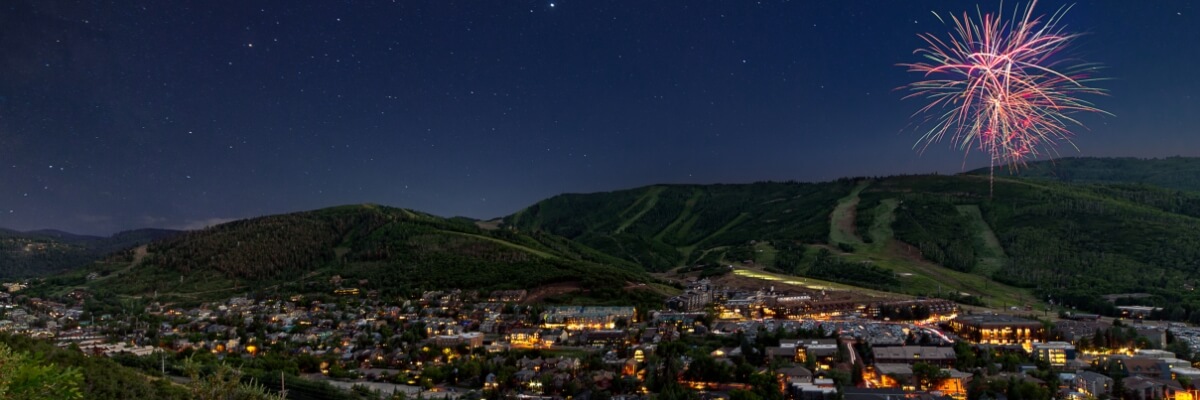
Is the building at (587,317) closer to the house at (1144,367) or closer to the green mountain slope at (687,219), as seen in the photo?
the house at (1144,367)

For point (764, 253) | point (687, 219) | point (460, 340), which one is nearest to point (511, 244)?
point (764, 253)

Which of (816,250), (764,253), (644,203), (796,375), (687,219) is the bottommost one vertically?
(796,375)

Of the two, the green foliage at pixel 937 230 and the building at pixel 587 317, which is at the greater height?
the green foliage at pixel 937 230

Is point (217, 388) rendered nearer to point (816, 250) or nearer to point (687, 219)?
point (816, 250)

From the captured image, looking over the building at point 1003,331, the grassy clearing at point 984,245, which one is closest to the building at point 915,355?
the building at point 1003,331

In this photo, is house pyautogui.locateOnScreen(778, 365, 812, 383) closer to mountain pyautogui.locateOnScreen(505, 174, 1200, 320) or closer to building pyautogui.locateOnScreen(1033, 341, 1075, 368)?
building pyautogui.locateOnScreen(1033, 341, 1075, 368)

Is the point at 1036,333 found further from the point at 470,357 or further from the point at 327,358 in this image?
the point at 327,358
